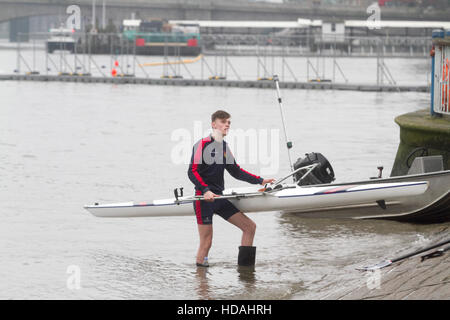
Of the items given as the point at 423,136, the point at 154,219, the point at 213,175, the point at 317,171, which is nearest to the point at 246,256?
the point at 213,175

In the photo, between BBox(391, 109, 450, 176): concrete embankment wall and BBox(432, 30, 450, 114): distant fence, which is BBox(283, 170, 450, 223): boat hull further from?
BBox(432, 30, 450, 114): distant fence

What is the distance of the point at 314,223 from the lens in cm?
1596

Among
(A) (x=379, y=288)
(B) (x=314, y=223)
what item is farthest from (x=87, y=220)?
(A) (x=379, y=288)

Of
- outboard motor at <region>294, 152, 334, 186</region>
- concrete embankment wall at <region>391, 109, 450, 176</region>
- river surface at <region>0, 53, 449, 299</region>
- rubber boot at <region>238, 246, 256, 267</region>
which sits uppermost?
concrete embankment wall at <region>391, 109, 450, 176</region>

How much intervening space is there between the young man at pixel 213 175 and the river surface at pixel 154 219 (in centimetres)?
66

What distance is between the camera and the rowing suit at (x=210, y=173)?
11172 millimetres

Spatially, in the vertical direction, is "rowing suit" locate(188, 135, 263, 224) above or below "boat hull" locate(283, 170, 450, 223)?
above

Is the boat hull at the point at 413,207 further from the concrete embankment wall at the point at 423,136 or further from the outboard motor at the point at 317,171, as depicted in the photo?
the concrete embankment wall at the point at 423,136

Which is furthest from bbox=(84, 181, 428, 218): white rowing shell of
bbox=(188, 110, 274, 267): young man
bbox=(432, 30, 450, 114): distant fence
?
bbox=(432, 30, 450, 114): distant fence

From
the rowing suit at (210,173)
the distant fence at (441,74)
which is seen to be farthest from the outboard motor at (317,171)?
the rowing suit at (210,173)

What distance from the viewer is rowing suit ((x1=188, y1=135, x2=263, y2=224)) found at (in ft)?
36.7

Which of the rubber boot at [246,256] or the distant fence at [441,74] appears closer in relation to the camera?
the rubber boot at [246,256]

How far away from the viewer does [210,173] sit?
37.1ft
